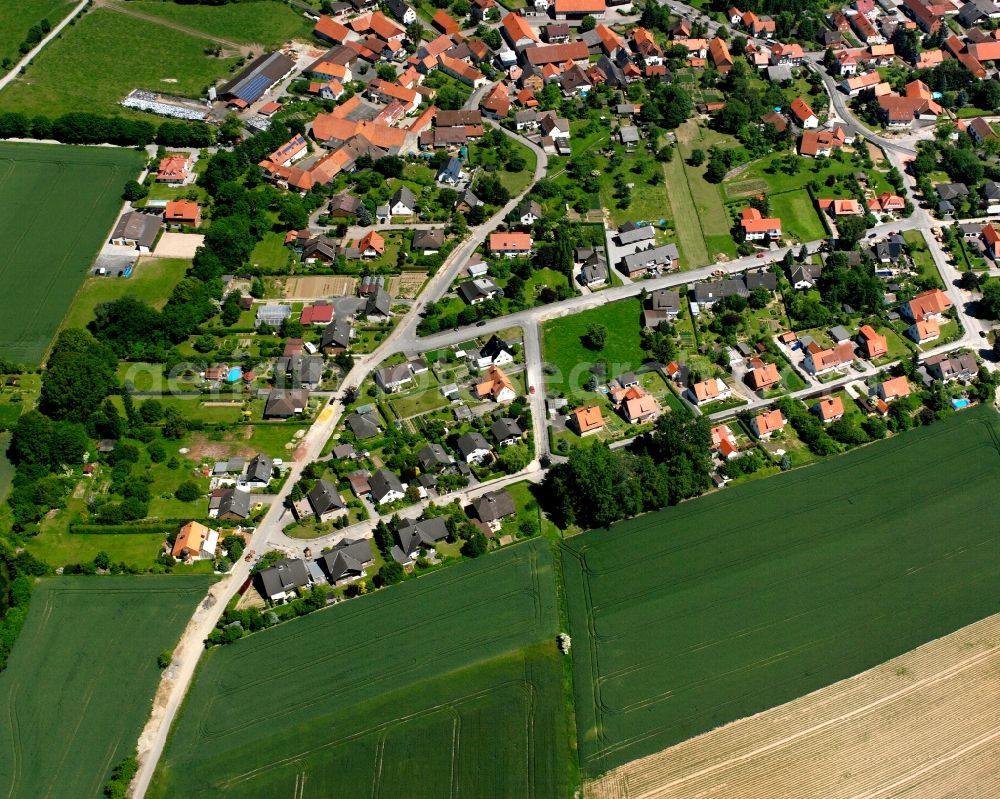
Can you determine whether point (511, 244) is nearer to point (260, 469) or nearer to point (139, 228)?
point (260, 469)

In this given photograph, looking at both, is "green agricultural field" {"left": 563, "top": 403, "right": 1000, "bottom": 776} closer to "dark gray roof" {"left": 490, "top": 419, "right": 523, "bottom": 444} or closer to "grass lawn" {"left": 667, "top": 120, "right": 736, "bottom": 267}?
"dark gray roof" {"left": 490, "top": 419, "right": 523, "bottom": 444}

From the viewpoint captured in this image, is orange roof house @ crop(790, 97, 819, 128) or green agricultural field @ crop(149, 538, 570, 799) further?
orange roof house @ crop(790, 97, 819, 128)

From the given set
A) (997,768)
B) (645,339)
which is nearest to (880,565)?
(997,768)

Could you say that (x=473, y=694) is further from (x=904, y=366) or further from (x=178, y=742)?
(x=904, y=366)

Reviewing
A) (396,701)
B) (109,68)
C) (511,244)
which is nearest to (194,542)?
(396,701)

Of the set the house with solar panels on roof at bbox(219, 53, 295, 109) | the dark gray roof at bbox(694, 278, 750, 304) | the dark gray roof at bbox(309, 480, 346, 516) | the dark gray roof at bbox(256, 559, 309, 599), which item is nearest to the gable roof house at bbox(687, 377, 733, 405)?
the dark gray roof at bbox(694, 278, 750, 304)

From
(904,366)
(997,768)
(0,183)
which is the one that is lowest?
(997,768)

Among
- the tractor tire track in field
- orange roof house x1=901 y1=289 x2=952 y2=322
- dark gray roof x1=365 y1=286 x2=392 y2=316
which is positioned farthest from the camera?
the tractor tire track in field

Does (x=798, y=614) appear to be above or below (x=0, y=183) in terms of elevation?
below
